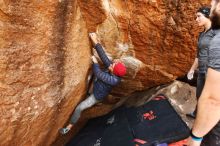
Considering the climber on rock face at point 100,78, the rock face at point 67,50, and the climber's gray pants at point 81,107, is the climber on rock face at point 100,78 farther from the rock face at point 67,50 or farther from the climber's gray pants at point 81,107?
the rock face at point 67,50

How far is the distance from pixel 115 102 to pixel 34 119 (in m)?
2.14

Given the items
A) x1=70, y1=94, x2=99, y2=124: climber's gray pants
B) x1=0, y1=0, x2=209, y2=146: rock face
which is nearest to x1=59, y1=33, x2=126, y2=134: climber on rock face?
x1=70, y1=94, x2=99, y2=124: climber's gray pants

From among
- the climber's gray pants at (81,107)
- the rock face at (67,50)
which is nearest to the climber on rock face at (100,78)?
the climber's gray pants at (81,107)

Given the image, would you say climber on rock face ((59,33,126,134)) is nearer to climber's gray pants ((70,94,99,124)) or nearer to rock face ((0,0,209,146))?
climber's gray pants ((70,94,99,124))

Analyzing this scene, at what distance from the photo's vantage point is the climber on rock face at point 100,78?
471 cm

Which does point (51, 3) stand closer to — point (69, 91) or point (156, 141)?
point (69, 91)

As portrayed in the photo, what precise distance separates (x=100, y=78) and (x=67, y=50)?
2.63ft

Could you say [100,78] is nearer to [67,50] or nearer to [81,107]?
[81,107]

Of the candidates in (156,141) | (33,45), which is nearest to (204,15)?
(156,141)

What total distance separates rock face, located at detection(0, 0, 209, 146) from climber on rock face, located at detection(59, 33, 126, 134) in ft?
0.37

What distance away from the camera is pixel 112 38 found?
476cm

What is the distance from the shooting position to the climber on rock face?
4.71 m

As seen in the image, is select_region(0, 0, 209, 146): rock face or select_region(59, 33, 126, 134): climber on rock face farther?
select_region(59, 33, 126, 134): climber on rock face

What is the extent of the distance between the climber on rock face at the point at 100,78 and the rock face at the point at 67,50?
112mm
